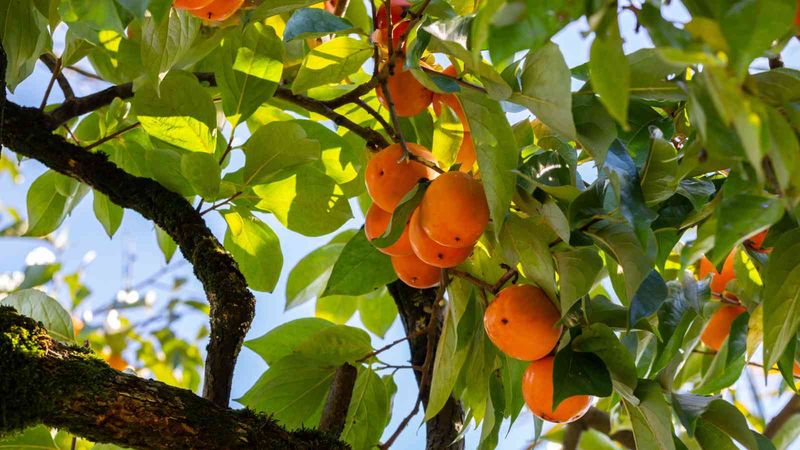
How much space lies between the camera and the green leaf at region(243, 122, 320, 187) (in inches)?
37.9

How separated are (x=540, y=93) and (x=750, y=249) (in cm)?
36

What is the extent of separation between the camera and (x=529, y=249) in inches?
29.8

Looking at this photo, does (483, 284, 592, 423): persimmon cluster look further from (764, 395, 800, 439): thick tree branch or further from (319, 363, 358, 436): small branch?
(764, 395, 800, 439): thick tree branch

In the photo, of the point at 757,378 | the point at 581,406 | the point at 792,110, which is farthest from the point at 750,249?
the point at 757,378

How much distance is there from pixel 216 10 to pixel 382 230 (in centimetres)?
26

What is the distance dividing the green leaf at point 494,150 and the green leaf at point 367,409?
1.38 feet

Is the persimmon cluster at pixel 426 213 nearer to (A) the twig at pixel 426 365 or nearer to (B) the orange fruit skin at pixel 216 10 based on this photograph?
(A) the twig at pixel 426 365

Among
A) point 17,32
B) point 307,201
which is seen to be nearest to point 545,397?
point 307,201

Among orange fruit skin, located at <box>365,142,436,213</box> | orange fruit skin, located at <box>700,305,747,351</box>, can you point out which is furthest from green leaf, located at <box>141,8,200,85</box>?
orange fruit skin, located at <box>700,305,747,351</box>

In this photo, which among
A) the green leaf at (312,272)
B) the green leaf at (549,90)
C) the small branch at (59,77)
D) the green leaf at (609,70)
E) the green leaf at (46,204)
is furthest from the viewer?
the green leaf at (312,272)

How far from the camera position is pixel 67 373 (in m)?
0.72

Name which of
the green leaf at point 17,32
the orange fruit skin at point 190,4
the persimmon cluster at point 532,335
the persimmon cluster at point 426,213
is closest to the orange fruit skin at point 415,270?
the persimmon cluster at point 426,213

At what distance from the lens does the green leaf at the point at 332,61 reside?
2.85ft

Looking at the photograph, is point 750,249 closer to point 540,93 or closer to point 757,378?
point 540,93
